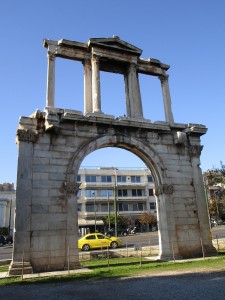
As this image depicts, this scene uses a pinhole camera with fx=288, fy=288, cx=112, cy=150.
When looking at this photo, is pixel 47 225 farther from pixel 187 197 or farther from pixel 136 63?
pixel 136 63

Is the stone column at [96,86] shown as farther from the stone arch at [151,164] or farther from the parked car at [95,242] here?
the parked car at [95,242]

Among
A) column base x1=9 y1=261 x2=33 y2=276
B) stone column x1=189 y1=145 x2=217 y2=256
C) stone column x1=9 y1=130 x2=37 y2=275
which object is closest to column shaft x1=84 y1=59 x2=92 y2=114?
stone column x1=9 y1=130 x2=37 y2=275

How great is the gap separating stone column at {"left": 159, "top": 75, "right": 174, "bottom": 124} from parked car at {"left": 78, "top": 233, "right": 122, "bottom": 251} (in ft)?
41.9

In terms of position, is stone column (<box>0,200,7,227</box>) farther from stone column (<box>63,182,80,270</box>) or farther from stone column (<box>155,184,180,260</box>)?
stone column (<box>155,184,180,260</box>)

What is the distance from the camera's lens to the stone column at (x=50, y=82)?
14383 millimetres

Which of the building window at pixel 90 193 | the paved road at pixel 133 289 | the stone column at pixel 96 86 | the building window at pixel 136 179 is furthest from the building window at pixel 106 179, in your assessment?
the paved road at pixel 133 289

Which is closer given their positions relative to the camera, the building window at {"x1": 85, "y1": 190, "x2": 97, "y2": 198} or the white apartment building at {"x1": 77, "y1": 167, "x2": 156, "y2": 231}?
the white apartment building at {"x1": 77, "y1": 167, "x2": 156, "y2": 231}

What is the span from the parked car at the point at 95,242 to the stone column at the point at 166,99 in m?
12.8

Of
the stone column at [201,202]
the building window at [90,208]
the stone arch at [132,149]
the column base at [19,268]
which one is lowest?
the column base at [19,268]

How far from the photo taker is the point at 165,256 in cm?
1416

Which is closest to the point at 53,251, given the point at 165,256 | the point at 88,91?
the point at 165,256

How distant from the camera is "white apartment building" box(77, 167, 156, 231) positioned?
53938mm

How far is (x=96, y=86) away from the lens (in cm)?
1526

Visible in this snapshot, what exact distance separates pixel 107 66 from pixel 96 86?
2.39 m
